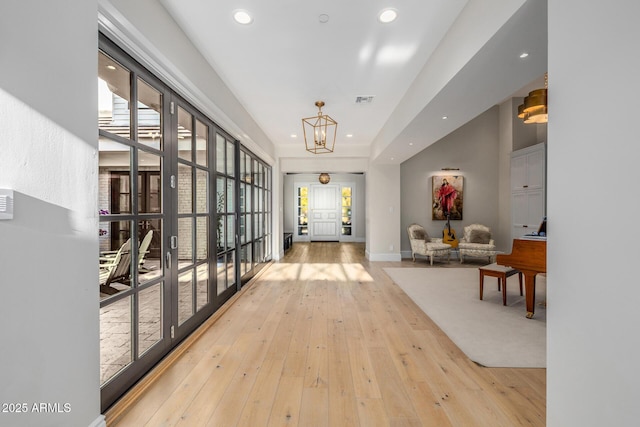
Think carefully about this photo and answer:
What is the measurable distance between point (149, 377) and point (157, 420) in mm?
478

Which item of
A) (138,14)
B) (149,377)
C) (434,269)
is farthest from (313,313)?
(434,269)

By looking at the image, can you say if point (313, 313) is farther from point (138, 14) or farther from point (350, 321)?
point (138, 14)

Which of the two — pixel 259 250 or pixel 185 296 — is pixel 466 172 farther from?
pixel 185 296

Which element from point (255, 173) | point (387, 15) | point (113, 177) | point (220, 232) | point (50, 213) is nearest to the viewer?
point (50, 213)

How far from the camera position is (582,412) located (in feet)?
3.95

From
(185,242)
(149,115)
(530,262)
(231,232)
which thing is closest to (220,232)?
(231,232)

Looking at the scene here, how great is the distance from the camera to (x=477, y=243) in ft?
22.4

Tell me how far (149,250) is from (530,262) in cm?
382

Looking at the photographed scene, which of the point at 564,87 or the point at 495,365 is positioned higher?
the point at 564,87

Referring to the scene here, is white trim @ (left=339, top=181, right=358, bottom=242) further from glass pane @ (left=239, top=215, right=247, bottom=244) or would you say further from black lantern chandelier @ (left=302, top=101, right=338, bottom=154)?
glass pane @ (left=239, top=215, right=247, bottom=244)

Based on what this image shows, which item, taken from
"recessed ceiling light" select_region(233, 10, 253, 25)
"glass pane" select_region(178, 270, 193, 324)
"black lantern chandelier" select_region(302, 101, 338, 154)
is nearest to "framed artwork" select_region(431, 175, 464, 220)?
"black lantern chandelier" select_region(302, 101, 338, 154)

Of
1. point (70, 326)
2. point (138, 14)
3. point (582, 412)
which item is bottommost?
point (582, 412)

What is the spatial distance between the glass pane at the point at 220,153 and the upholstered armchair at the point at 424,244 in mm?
A: 4910

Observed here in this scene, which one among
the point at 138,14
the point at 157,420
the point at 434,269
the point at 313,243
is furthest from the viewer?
the point at 313,243
